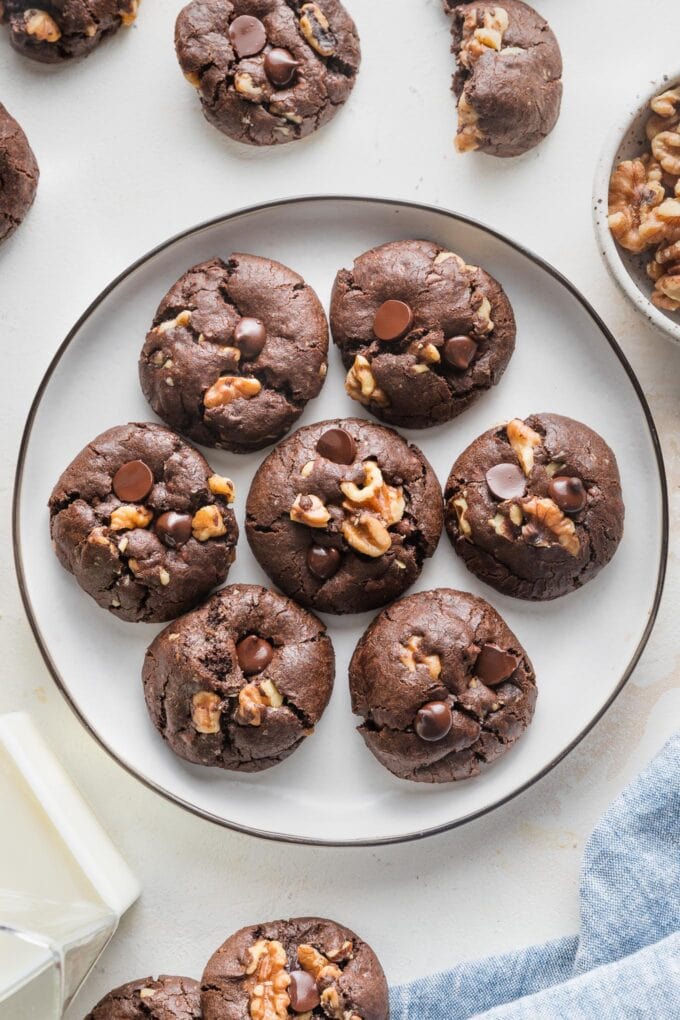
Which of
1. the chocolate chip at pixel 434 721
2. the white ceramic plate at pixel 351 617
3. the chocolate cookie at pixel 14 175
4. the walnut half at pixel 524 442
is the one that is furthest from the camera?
the chocolate cookie at pixel 14 175

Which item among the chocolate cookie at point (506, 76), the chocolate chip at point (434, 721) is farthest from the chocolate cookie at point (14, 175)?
the chocolate chip at point (434, 721)

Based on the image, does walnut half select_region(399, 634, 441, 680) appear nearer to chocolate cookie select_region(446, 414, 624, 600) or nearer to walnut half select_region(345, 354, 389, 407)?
chocolate cookie select_region(446, 414, 624, 600)

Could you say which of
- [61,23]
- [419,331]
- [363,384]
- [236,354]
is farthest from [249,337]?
[61,23]

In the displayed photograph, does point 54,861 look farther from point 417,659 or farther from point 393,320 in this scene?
point 393,320

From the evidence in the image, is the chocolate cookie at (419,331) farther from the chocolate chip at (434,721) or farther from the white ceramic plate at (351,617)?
the chocolate chip at (434,721)

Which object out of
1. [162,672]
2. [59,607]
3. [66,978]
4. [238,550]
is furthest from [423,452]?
[66,978]

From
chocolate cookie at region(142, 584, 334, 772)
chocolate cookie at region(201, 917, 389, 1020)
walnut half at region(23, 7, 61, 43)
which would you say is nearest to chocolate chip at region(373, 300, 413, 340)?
chocolate cookie at region(142, 584, 334, 772)

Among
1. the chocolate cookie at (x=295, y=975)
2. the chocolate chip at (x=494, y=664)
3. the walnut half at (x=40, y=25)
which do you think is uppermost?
the walnut half at (x=40, y=25)
